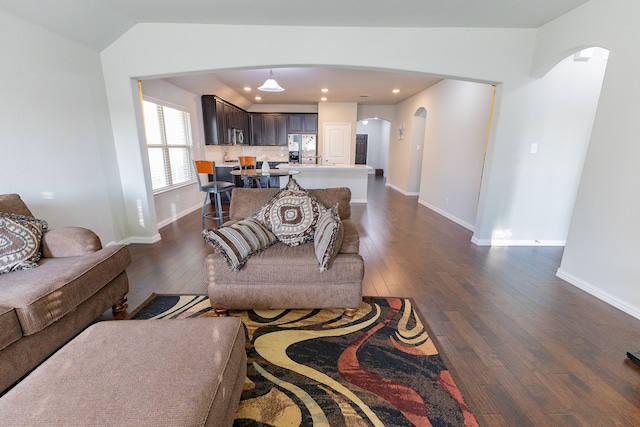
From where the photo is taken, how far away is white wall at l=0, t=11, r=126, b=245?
88.0 inches

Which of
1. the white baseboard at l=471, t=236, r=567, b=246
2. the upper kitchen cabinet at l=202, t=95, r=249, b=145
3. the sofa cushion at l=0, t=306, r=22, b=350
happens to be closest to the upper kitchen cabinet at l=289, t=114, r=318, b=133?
the upper kitchen cabinet at l=202, t=95, r=249, b=145

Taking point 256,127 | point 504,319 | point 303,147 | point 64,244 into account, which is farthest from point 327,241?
point 256,127

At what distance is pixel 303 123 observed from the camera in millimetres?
8203

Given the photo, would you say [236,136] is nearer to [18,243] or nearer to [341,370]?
[18,243]

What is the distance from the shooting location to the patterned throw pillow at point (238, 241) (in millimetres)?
1874

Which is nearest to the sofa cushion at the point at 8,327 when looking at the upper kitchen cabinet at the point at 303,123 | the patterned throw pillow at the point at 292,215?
the patterned throw pillow at the point at 292,215

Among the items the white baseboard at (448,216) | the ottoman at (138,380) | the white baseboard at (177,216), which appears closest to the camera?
the ottoman at (138,380)

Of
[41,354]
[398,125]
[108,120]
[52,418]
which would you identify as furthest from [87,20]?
[398,125]

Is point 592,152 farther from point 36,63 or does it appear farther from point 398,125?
point 398,125

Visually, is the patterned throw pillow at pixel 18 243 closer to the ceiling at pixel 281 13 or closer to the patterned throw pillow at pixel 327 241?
the ceiling at pixel 281 13

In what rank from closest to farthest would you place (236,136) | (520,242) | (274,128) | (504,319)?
(504,319), (520,242), (236,136), (274,128)

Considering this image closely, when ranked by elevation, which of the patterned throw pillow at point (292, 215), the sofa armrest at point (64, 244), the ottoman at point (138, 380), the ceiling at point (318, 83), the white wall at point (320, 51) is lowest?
the ottoman at point (138, 380)

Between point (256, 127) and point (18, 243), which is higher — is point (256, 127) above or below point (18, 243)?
above

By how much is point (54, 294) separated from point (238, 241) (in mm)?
1017
